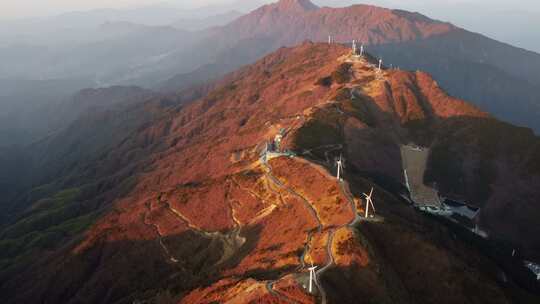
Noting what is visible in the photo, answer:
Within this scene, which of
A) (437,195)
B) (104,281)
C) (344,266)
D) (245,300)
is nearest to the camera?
(245,300)

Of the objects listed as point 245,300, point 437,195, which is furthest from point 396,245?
point 437,195

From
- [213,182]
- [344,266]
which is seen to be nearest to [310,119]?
[213,182]

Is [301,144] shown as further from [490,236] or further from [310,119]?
[490,236]

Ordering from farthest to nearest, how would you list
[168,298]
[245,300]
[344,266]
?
[168,298] → [344,266] → [245,300]

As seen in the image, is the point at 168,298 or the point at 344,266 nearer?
the point at 344,266

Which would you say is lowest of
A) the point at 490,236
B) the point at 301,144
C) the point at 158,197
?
the point at 490,236

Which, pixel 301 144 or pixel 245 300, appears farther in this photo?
pixel 301 144

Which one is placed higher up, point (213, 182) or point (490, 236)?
point (213, 182)

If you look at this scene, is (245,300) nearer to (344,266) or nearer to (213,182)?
(344,266)

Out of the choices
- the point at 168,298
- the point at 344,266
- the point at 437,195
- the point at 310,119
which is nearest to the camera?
the point at 344,266
